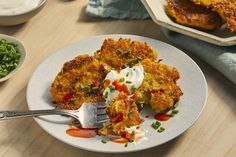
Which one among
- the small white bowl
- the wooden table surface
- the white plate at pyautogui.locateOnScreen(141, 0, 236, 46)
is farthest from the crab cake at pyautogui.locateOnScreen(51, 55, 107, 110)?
the small white bowl

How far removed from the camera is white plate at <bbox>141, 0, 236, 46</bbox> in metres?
2.25

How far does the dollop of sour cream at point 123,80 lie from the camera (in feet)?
6.36

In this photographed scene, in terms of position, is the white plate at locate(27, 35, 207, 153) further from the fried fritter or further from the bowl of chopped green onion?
the fried fritter

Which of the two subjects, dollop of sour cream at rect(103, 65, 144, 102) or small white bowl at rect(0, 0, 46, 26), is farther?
small white bowl at rect(0, 0, 46, 26)

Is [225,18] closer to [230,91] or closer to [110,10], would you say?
[230,91]

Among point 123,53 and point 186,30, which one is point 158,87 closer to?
point 123,53

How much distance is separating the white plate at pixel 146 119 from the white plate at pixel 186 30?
0.32ft

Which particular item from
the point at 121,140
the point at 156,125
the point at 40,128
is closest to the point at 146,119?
the point at 156,125

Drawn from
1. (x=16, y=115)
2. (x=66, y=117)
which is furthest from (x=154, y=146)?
(x=16, y=115)

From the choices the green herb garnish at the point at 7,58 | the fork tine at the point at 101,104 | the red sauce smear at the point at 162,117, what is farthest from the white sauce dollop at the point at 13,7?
the red sauce smear at the point at 162,117

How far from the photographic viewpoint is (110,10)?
271cm

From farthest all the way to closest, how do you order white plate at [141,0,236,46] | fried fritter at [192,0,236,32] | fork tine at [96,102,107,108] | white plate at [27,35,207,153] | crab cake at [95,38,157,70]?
fried fritter at [192,0,236,32] < white plate at [141,0,236,46] < crab cake at [95,38,157,70] < fork tine at [96,102,107,108] < white plate at [27,35,207,153]

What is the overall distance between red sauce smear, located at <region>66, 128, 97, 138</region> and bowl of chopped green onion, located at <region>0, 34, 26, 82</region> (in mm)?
504

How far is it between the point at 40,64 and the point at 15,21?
18.3 inches
